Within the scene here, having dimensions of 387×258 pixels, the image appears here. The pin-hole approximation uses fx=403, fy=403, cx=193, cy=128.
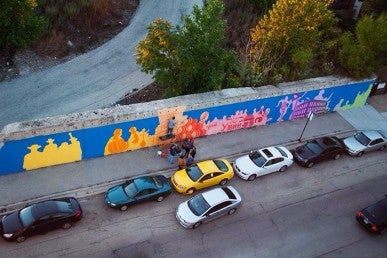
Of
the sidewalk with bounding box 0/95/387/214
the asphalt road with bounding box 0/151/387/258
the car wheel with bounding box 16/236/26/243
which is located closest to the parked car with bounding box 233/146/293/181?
the asphalt road with bounding box 0/151/387/258

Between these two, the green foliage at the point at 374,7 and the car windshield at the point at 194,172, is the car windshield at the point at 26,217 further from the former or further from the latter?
the green foliage at the point at 374,7

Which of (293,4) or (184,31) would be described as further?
(293,4)

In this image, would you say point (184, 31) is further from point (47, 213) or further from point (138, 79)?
point (47, 213)

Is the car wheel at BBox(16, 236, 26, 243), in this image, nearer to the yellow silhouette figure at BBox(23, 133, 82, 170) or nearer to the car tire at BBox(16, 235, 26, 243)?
the car tire at BBox(16, 235, 26, 243)

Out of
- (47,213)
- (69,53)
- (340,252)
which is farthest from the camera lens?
(69,53)

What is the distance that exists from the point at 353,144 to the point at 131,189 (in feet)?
45.5

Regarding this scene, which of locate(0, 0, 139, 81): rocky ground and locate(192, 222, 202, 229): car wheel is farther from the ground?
locate(0, 0, 139, 81): rocky ground

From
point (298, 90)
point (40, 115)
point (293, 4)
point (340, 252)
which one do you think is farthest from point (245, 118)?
point (40, 115)

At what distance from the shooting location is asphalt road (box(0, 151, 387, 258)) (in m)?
17.5

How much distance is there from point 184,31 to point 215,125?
5691 millimetres

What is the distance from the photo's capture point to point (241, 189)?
69.5 ft

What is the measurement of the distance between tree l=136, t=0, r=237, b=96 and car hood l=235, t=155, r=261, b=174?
4428 millimetres

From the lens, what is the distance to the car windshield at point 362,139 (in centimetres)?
2446

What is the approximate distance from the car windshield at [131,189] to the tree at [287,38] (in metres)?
10.7
